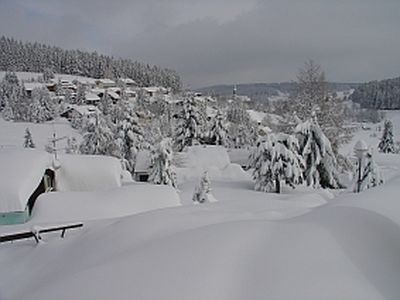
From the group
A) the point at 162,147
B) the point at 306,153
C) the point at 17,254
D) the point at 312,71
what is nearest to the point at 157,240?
the point at 17,254

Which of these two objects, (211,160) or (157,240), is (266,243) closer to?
(157,240)

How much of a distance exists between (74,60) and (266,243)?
10909 cm

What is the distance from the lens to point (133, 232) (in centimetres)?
461

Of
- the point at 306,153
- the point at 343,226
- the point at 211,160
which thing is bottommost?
the point at 211,160

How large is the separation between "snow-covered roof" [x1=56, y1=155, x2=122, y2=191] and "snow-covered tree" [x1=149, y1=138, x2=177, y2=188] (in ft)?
25.8

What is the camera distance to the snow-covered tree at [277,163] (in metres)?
19.8

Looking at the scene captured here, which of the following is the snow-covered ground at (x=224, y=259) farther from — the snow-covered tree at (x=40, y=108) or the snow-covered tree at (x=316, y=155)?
the snow-covered tree at (x=40, y=108)

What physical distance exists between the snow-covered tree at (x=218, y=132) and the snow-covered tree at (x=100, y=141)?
15456 millimetres

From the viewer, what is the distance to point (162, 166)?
77.9 feet

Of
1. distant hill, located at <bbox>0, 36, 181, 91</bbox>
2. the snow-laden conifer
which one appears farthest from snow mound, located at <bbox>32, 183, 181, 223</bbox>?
distant hill, located at <bbox>0, 36, 181, 91</bbox>

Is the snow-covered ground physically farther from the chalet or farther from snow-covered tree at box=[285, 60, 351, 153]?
the chalet

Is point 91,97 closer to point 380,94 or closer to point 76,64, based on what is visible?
point 76,64

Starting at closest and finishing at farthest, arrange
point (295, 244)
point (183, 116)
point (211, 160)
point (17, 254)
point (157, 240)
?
point (295, 244)
point (157, 240)
point (17, 254)
point (211, 160)
point (183, 116)

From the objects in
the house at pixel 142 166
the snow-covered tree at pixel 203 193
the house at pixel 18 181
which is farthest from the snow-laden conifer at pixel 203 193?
the house at pixel 142 166
